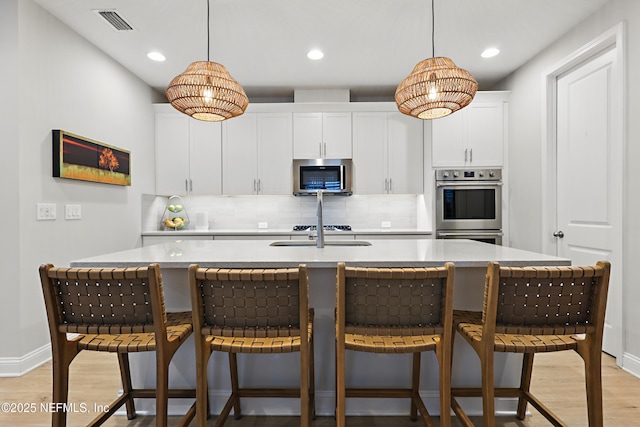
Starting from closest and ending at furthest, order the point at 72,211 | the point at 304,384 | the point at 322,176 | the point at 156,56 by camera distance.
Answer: the point at 304,384 → the point at 72,211 → the point at 156,56 → the point at 322,176

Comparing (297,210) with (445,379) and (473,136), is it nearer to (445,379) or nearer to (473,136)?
(473,136)

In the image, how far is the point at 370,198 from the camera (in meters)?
4.79

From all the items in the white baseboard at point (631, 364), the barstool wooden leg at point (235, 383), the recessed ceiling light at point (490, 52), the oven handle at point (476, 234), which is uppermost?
the recessed ceiling light at point (490, 52)

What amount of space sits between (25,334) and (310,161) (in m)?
3.04

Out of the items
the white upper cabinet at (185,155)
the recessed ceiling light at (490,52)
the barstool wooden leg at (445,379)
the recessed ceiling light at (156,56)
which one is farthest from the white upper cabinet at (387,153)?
the barstool wooden leg at (445,379)

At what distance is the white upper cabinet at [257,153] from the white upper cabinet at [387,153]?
854 millimetres

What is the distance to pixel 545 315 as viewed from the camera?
4.80 ft

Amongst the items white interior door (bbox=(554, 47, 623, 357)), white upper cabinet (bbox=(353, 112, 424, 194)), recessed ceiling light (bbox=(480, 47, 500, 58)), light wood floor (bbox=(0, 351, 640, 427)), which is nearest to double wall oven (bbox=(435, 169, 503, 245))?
white upper cabinet (bbox=(353, 112, 424, 194))

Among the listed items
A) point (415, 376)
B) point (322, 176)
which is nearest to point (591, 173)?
point (415, 376)

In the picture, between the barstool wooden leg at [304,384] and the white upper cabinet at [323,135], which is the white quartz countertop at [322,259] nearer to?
the barstool wooden leg at [304,384]

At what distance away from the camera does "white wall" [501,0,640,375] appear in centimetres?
250

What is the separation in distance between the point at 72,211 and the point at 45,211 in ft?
0.92

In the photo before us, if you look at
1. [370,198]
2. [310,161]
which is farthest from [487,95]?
[310,161]

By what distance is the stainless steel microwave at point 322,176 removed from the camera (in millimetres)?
4359
